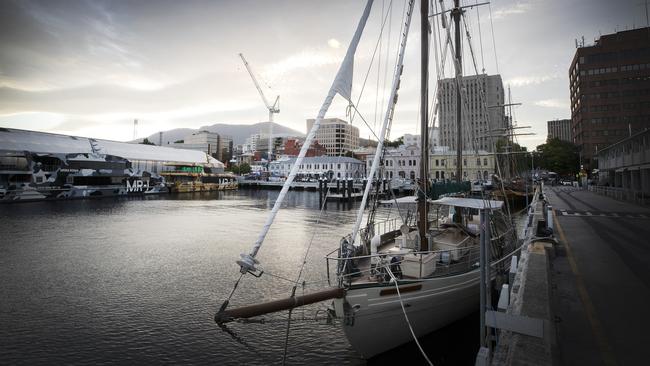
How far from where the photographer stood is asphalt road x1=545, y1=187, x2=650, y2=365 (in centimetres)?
641

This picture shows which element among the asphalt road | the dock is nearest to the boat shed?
the dock

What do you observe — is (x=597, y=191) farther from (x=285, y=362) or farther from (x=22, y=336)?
(x=22, y=336)

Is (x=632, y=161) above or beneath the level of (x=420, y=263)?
above

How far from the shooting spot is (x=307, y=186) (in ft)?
382

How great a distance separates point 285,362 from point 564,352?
7.65 m

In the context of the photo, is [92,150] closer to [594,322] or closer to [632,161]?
[594,322]

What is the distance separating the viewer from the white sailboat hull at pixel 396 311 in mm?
8914

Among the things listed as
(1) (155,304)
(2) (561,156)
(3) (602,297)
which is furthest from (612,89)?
(1) (155,304)

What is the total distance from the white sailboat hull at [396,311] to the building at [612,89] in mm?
98135

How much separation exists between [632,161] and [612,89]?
61.0 m

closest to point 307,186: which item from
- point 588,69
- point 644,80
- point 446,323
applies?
point 588,69

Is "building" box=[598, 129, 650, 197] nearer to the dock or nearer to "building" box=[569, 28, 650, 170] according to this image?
the dock

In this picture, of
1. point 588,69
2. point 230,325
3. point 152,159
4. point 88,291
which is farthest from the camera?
point 152,159

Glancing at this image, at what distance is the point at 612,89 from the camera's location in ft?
276
